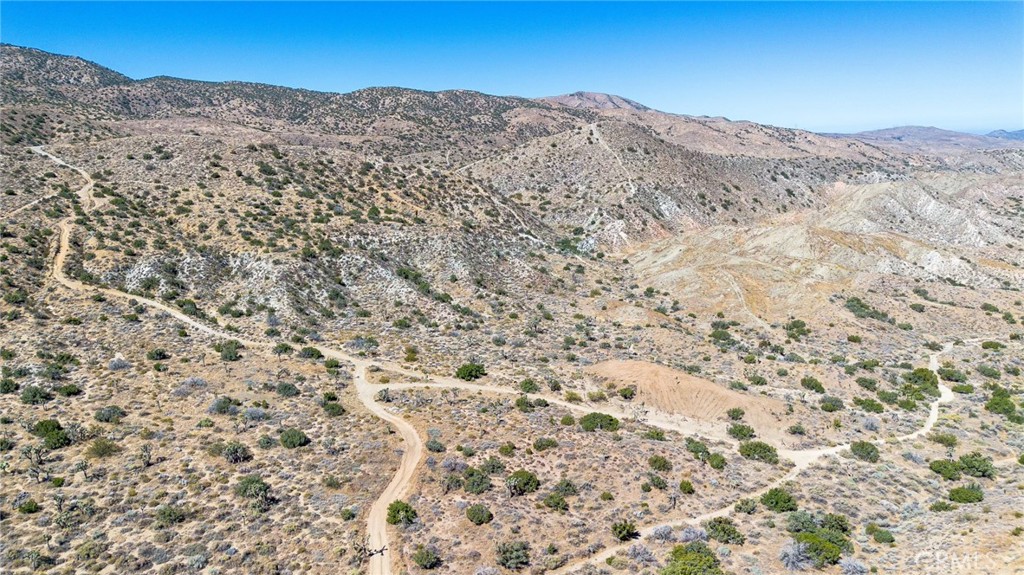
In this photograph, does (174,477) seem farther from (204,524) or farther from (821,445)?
(821,445)

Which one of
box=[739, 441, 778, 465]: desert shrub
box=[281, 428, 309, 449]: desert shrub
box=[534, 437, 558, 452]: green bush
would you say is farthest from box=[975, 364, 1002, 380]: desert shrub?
box=[281, 428, 309, 449]: desert shrub

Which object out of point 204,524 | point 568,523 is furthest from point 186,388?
point 568,523

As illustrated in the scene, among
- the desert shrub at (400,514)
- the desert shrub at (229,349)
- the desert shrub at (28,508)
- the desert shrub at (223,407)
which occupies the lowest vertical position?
the desert shrub at (400,514)

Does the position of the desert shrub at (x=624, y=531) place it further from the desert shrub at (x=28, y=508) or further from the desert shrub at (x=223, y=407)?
the desert shrub at (x=28, y=508)

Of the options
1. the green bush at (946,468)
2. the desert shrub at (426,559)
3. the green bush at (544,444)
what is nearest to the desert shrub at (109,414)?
the desert shrub at (426,559)

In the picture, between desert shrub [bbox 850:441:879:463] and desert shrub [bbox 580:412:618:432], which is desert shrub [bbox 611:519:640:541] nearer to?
desert shrub [bbox 580:412:618:432]
